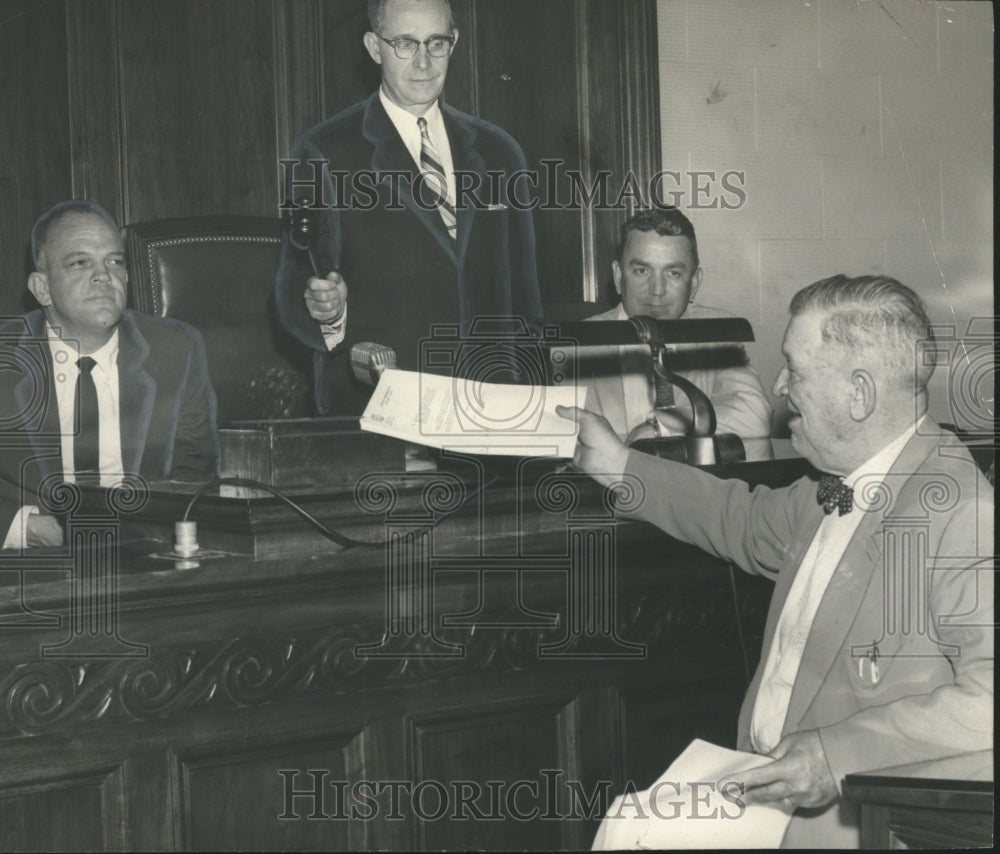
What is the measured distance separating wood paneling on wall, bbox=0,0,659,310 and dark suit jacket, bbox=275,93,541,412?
144 mm

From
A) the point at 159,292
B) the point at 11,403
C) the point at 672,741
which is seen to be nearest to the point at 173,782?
the point at 672,741

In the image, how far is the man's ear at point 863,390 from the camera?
164 centimetres

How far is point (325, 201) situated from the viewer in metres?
2.29

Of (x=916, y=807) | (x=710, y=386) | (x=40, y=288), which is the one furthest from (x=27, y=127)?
(x=916, y=807)

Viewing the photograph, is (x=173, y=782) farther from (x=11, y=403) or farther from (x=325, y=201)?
(x=325, y=201)

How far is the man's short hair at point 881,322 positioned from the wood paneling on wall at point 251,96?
1085mm

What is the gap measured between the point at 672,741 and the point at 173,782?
672 millimetres

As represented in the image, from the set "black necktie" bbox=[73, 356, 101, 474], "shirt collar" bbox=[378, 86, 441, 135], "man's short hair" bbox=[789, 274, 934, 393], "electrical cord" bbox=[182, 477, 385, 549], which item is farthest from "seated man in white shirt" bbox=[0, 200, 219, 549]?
"man's short hair" bbox=[789, 274, 934, 393]

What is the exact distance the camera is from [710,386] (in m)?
2.23

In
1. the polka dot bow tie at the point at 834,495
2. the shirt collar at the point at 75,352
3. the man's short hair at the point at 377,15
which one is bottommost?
the polka dot bow tie at the point at 834,495

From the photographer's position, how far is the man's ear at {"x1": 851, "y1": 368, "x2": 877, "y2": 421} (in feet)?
5.38

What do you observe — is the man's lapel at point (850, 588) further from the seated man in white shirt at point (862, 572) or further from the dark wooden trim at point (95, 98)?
the dark wooden trim at point (95, 98)

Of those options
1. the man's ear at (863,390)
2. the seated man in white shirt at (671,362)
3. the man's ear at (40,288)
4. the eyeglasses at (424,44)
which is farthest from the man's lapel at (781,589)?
the man's ear at (40,288)

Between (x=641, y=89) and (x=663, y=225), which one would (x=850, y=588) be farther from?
(x=641, y=89)
